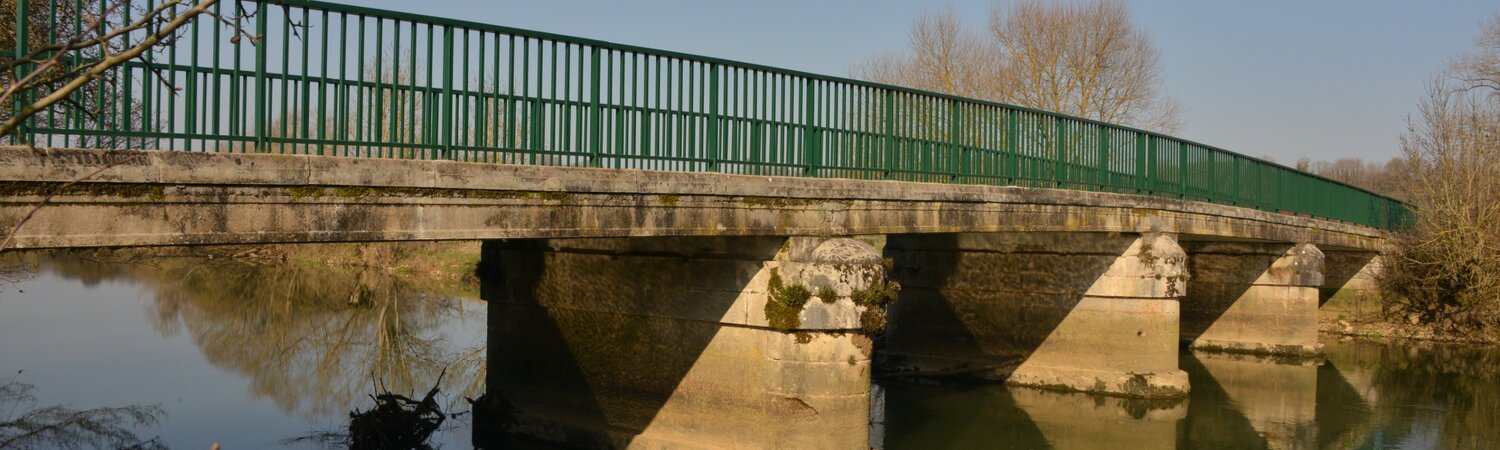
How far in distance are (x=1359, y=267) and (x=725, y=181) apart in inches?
908

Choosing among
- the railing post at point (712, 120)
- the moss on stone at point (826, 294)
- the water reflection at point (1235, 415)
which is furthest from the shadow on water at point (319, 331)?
the water reflection at point (1235, 415)

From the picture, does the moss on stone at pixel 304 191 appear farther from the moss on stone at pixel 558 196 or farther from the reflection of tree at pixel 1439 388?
the reflection of tree at pixel 1439 388

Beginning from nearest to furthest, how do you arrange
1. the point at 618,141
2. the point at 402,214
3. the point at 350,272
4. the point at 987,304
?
the point at 402,214
the point at 618,141
the point at 987,304
the point at 350,272

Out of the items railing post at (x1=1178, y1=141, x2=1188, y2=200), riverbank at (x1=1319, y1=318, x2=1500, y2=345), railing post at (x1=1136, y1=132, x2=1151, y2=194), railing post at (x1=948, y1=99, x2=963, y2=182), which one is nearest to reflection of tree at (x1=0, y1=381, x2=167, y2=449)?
railing post at (x1=948, y1=99, x2=963, y2=182)

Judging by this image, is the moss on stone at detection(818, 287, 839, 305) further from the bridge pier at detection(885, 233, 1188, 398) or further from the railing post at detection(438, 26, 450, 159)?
the bridge pier at detection(885, 233, 1188, 398)

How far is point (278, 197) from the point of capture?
6.13 metres

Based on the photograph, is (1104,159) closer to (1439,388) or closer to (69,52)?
(1439,388)

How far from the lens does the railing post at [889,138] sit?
1177 cm

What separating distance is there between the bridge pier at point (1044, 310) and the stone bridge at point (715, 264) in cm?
3

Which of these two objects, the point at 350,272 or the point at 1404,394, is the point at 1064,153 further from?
the point at 350,272

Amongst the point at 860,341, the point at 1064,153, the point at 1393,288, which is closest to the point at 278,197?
the point at 860,341

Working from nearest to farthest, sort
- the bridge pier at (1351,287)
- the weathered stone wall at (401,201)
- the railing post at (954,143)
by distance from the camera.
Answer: the weathered stone wall at (401,201) < the railing post at (954,143) < the bridge pier at (1351,287)

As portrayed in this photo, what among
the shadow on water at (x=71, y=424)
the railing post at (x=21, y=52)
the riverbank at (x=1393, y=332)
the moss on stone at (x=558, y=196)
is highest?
the railing post at (x=21, y=52)

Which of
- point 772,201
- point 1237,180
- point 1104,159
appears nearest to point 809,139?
point 772,201
